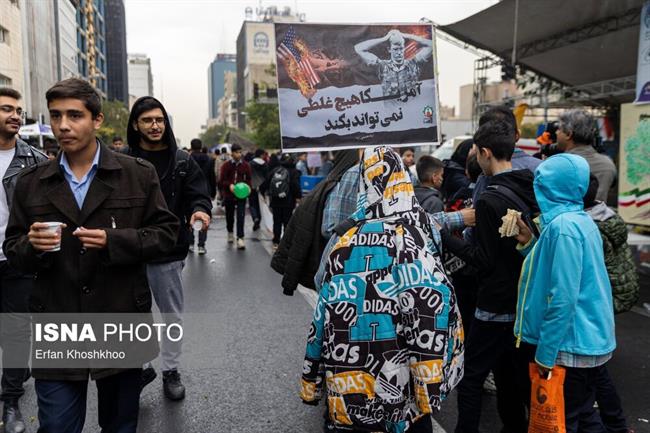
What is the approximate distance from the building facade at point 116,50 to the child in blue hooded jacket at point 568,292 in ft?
364

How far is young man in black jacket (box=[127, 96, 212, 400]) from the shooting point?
400 centimetres

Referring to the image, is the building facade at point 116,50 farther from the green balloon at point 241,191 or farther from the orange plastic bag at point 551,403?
the orange plastic bag at point 551,403

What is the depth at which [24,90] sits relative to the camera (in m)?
36.2

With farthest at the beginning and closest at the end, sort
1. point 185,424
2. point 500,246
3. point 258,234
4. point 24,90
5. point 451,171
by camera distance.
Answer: point 24,90, point 258,234, point 451,171, point 185,424, point 500,246

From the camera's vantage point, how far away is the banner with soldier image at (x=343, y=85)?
11.0 feet

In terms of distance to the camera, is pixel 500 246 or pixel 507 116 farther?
pixel 507 116

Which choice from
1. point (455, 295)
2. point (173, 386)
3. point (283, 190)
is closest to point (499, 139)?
point (455, 295)

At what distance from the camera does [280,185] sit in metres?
10.8

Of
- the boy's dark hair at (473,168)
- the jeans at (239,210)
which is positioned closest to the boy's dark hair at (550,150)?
the boy's dark hair at (473,168)

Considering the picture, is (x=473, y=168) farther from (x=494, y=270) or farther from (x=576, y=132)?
Answer: (x=494, y=270)

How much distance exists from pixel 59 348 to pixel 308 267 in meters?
1.38

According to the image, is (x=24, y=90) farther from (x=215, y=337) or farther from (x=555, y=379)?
(x=555, y=379)

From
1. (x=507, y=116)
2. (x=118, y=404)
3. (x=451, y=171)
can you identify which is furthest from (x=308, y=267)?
(x=451, y=171)

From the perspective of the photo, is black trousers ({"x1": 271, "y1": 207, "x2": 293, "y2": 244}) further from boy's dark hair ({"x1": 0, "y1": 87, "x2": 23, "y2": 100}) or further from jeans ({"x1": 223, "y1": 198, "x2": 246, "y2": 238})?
boy's dark hair ({"x1": 0, "y1": 87, "x2": 23, "y2": 100})
